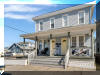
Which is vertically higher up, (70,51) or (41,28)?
(41,28)

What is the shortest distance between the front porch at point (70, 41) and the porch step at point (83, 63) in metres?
0.82

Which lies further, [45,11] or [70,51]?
[45,11]

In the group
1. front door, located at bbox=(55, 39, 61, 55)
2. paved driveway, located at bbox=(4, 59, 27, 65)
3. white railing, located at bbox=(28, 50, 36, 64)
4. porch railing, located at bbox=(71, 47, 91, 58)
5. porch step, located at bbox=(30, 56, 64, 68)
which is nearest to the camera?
porch step, located at bbox=(30, 56, 64, 68)

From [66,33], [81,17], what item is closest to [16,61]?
[66,33]

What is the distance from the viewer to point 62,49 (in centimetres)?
1337

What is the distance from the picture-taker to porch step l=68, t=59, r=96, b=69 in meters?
8.72

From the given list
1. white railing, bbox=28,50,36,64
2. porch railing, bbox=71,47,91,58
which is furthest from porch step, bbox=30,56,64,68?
porch railing, bbox=71,47,91,58

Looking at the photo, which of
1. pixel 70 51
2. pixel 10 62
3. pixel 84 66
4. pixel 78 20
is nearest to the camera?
pixel 84 66

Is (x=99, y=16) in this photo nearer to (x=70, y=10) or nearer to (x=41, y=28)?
(x=70, y=10)

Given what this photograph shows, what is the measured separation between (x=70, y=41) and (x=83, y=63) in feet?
13.0

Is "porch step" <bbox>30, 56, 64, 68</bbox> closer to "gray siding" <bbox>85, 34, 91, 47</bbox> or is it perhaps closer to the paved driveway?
the paved driveway

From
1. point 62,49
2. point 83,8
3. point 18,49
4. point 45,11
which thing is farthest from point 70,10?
point 18,49

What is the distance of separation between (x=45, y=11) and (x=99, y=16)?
919 centimetres

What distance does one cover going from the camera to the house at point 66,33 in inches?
395
